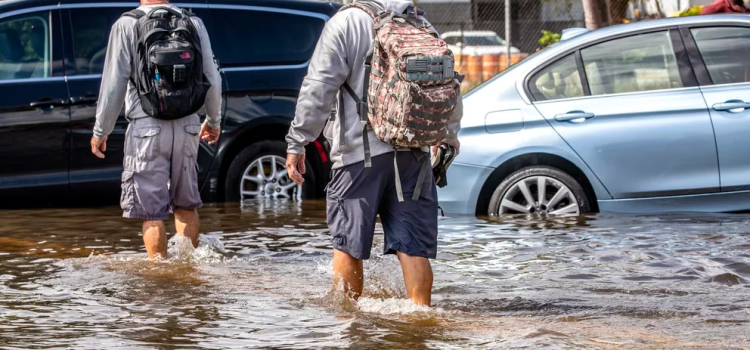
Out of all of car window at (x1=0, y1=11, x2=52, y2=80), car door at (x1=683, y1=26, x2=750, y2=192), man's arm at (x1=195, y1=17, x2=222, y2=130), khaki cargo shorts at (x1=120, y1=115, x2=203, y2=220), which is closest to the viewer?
khaki cargo shorts at (x1=120, y1=115, x2=203, y2=220)

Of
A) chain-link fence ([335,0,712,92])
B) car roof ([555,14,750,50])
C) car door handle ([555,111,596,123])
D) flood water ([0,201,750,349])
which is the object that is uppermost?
chain-link fence ([335,0,712,92])

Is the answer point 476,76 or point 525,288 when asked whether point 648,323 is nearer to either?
point 525,288

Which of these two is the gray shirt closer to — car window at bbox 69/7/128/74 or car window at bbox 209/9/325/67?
car window at bbox 69/7/128/74

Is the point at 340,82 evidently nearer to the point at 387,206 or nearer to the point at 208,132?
the point at 387,206

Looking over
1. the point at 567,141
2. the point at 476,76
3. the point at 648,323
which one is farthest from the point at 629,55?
the point at 476,76

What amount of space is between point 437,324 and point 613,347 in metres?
0.82

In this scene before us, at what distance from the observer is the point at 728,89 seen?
8.09 m

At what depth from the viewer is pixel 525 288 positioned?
20.5 feet

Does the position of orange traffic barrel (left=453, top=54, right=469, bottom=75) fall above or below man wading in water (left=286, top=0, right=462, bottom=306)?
above

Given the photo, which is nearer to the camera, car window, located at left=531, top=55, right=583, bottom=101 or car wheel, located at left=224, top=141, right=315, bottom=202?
car window, located at left=531, top=55, right=583, bottom=101

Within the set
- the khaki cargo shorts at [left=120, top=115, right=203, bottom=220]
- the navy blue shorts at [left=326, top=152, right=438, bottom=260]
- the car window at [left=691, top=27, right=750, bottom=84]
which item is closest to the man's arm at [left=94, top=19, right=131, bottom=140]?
the khaki cargo shorts at [left=120, top=115, right=203, bottom=220]

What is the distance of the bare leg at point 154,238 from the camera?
6.81 meters

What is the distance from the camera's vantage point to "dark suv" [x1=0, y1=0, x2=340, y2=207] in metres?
9.27

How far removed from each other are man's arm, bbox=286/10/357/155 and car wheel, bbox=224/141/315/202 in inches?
192
